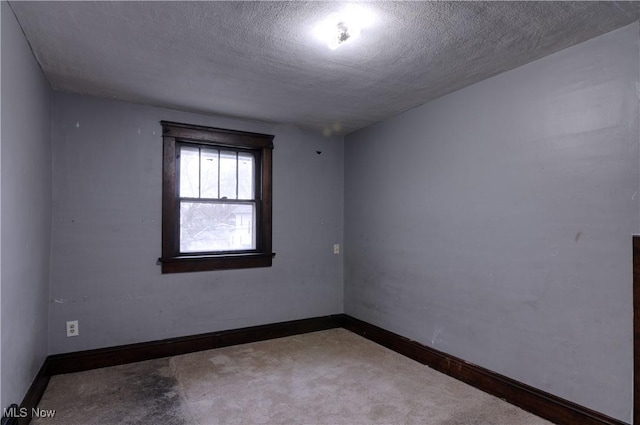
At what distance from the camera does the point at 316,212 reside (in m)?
4.48

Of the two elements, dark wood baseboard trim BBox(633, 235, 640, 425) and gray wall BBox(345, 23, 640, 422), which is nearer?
dark wood baseboard trim BBox(633, 235, 640, 425)

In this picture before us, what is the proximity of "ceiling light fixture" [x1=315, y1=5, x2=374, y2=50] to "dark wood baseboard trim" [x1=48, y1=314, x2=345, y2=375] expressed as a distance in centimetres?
296

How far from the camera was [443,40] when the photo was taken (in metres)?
2.28

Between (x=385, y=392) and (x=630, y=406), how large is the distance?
1.46 meters

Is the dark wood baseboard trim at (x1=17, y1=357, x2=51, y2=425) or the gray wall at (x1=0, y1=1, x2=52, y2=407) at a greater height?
the gray wall at (x1=0, y1=1, x2=52, y2=407)

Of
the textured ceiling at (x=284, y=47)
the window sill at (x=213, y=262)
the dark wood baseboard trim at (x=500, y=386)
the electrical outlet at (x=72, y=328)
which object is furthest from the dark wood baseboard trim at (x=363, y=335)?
the textured ceiling at (x=284, y=47)

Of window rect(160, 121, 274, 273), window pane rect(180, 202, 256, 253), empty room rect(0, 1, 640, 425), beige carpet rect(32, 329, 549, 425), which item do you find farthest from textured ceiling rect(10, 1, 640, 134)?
beige carpet rect(32, 329, 549, 425)

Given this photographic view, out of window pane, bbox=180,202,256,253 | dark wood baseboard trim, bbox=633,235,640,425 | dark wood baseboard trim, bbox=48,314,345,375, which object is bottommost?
dark wood baseboard trim, bbox=48,314,345,375

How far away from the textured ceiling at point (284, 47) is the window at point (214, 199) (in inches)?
20.8

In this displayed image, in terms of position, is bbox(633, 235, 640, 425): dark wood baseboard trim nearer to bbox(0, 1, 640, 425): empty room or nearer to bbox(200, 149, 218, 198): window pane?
bbox(0, 1, 640, 425): empty room

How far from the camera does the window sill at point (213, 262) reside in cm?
360

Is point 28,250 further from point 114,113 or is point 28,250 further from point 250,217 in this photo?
point 250,217

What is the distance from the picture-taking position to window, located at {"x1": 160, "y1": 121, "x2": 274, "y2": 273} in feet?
11.9

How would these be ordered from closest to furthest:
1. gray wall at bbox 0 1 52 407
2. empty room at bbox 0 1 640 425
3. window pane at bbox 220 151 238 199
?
gray wall at bbox 0 1 52 407 → empty room at bbox 0 1 640 425 → window pane at bbox 220 151 238 199
